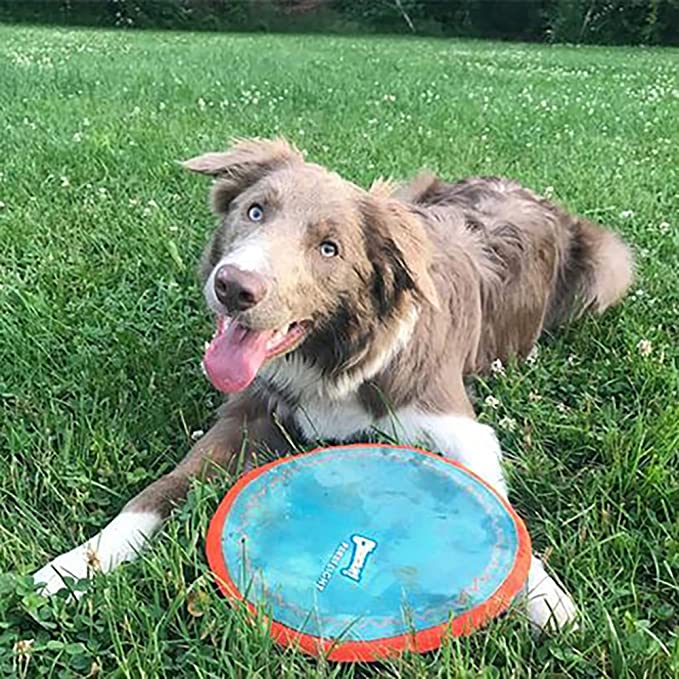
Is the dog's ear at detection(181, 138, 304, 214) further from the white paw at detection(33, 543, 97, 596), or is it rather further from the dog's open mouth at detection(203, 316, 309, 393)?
the white paw at detection(33, 543, 97, 596)

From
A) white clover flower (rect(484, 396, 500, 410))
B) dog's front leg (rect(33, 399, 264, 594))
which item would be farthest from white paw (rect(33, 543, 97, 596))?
white clover flower (rect(484, 396, 500, 410))

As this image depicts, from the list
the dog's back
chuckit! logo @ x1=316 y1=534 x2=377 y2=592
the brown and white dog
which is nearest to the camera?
chuckit! logo @ x1=316 y1=534 x2=377 y2=592

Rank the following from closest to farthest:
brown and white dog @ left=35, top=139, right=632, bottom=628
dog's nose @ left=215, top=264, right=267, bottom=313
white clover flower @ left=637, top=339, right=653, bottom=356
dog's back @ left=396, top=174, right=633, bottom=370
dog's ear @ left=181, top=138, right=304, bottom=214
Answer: dog's nose @ left=215, top=264, right=267, bottom=313
brown and white dog @ left=35, top=139, right=632, bottom=628
dog's ear @ left=181, top=138, right=304, bottom=214
white clover flower @ left=637, top=339, right=653, bottom=356
dog's back @ left=396, top=174, right=633, bottom=370

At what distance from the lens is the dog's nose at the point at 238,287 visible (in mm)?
2693

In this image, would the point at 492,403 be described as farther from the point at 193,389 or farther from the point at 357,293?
the point at 193,389

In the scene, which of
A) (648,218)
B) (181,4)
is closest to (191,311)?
(648,218)

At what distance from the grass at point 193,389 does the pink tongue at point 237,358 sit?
38 centimetres

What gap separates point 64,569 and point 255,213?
1327mm

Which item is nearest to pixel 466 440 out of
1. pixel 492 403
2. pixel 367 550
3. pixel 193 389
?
pixel 492 403

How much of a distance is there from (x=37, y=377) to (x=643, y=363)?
8.35 ft

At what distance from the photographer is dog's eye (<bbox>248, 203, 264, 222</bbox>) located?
3.13 metres

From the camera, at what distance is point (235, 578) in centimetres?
248

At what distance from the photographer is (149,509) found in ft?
9.43

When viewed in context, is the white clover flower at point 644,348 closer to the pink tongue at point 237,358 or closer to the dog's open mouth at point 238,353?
the dog's open mouth at point 238,353
